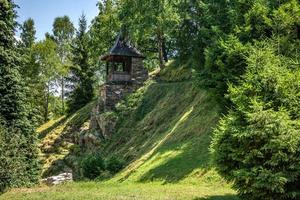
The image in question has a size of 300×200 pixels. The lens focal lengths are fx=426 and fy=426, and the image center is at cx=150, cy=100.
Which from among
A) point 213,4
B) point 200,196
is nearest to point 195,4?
point 213,4

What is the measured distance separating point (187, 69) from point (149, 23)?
22.4 feet

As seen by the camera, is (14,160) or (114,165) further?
(114,165)

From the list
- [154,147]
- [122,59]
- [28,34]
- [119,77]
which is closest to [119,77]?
[119,77]

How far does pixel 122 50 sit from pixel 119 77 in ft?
10.2

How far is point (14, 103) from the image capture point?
96.8ft

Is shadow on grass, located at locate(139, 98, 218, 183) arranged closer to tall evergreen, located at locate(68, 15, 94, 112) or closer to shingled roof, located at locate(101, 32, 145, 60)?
shingled roof, located at locate(101, 32, 145, 60)

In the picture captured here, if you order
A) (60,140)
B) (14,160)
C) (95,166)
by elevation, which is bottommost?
(95,166)

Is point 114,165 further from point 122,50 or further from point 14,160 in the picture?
point 122,50

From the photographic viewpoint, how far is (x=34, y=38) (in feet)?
235

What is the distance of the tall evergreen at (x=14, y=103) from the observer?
28875 millimetres

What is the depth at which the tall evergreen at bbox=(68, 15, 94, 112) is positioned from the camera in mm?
58031

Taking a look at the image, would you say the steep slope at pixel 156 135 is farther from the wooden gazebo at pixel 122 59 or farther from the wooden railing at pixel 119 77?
the wooden gazebo at pixel 122 59

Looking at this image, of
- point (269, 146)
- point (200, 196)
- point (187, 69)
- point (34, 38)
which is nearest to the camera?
point (269, 146)

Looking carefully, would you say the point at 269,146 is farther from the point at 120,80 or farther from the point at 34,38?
the point at 34,38
